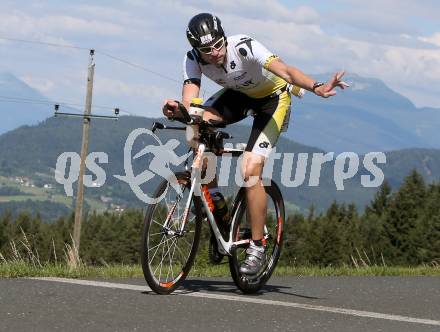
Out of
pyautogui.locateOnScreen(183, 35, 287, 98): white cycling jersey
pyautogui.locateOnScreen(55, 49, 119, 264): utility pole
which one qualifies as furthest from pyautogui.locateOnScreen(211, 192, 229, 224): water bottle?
pyautogui.locateOnScreen(55, 49, 119, 264): utility pole

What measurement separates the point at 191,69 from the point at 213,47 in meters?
0.52

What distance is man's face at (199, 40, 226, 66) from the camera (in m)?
7.09

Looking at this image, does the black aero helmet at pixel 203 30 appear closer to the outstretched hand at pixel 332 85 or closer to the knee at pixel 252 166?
the outstretched hand at pixel 332 85

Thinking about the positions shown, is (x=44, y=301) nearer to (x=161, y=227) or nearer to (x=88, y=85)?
(x=161, y=227)

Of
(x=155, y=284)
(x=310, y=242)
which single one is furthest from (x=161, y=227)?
(x=310, y=242)

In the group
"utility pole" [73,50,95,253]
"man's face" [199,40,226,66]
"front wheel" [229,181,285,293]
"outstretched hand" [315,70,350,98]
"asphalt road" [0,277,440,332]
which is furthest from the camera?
"utility pole" [73,50,95,253]

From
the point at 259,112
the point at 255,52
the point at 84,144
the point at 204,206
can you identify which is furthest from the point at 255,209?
the point at 84,144

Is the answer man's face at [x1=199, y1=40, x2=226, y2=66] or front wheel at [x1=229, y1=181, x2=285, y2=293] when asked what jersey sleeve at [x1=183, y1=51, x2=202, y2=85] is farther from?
front wheel at [x1=229, y1=181, x2=285, y2=293]

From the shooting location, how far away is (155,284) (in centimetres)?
701

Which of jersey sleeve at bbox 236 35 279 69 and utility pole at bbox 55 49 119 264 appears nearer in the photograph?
jersey sleeve at bbox 236 35 279 69

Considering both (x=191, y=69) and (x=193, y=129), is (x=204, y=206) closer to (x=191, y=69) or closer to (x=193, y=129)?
(x=193, y=129)

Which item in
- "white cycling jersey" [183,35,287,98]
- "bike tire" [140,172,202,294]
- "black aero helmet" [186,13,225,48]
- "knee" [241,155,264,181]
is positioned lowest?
"bike tire" [140,172,202,294]

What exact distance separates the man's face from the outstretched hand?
3.01ft

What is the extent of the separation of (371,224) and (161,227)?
84.7m
